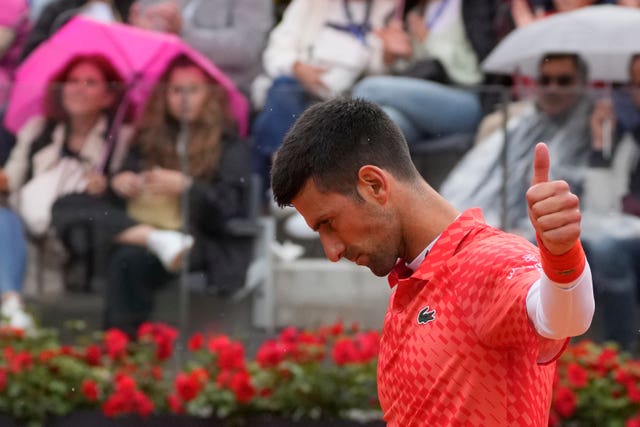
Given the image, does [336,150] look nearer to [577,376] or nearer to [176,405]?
[577,376]

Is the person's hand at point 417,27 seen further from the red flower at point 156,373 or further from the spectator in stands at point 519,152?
the red flower at point 156,373

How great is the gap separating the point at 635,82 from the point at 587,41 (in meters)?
0.34

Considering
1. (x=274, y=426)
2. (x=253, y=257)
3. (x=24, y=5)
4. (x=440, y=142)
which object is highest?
(x=24, y=5)

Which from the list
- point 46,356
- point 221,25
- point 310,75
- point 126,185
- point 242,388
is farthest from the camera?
point 221,25

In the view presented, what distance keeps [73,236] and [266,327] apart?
1.17 meters

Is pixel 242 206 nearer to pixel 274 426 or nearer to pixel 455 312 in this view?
pixel 274 426

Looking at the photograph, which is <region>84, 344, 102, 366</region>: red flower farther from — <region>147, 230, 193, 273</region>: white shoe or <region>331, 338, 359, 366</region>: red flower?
<region>331, 338, 359, 366</region>: red flower

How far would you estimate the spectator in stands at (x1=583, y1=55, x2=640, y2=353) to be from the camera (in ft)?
22.0

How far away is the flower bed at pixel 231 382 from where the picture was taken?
21.8 ft

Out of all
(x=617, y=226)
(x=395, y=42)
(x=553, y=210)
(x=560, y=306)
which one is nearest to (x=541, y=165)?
(x=553, y=210)

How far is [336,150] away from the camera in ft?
9.66

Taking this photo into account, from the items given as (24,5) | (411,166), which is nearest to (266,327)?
(24,5)

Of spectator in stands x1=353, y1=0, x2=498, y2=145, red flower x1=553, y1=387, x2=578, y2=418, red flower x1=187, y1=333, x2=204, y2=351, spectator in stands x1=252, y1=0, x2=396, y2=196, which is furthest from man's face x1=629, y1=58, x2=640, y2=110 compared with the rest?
red flower x1=187, y1=333, x2=204, y2=351

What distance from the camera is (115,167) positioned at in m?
7.19
